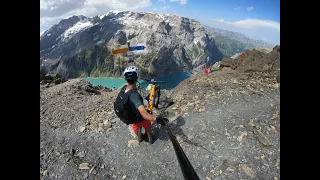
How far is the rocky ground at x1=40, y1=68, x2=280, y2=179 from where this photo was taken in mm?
7898

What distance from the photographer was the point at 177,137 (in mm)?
9508

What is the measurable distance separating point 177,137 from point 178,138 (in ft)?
0.29

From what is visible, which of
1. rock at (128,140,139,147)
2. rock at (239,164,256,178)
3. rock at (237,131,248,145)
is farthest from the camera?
rock at (128,140,139,147)

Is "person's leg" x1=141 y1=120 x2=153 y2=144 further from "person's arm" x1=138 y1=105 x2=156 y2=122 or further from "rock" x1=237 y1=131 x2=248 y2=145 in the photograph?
"rock" x1=237 y1=131 x2=248 y2=145

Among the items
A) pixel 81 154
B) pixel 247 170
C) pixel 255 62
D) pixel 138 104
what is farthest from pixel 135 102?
pixel 255 62

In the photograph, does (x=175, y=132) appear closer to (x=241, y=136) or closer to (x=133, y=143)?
(x=133, y=143)

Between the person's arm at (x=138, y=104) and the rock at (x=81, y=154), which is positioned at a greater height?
the person's arm at (x=138, y=104)

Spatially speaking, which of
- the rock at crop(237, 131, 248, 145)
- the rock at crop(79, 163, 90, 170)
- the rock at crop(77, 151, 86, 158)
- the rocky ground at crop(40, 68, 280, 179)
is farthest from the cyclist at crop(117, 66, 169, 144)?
the rock at crop(237, 131, 248, 145)

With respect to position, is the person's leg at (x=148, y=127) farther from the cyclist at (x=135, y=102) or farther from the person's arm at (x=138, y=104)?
the person's arm at (x=138, y=104)

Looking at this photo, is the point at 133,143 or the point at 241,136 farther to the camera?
the point at 133,143

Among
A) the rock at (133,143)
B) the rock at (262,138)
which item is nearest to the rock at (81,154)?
the rock at (133,143)

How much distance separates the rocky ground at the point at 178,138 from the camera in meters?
7.90
